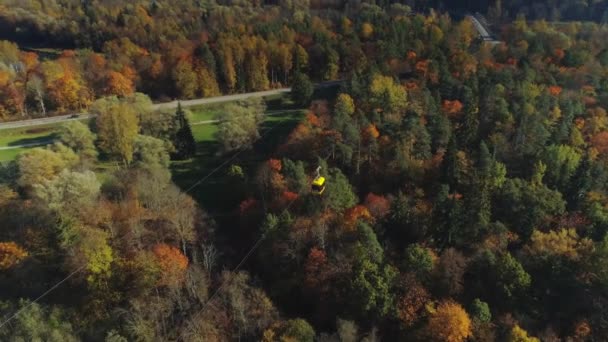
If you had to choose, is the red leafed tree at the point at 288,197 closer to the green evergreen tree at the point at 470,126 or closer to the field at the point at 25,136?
the green evergreen tree at the point at 470,126

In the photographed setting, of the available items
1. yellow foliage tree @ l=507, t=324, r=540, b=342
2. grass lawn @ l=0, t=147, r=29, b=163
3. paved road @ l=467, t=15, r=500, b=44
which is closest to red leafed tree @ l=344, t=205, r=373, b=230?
yellow foliage tree @ l=507, t=324, r=540, b=342

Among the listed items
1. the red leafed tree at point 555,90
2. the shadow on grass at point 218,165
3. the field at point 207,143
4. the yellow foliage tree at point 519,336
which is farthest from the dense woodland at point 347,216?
the field at point 207,143

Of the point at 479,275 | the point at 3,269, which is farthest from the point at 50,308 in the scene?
the point at 479,275

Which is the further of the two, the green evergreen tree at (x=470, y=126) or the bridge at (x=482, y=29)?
the bridge at (x=482, y=29)

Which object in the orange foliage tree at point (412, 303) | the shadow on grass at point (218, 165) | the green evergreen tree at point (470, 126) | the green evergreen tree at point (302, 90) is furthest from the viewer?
the green evergreen tree at point (302, 90)

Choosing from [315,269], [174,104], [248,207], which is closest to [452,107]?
[248,207]

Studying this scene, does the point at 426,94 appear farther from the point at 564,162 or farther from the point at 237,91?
the point at 237,91

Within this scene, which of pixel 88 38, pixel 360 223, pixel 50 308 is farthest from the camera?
pixel 88 38

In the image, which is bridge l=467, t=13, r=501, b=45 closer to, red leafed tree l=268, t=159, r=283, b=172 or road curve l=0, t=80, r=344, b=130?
road curve l=0, t=80, r=344, b=130
